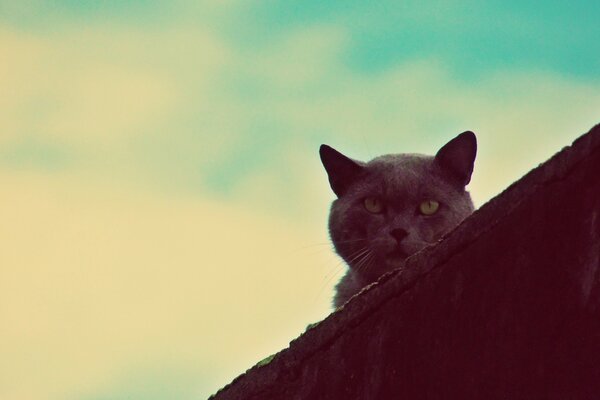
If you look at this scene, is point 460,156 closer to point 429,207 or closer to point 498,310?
point 429,207

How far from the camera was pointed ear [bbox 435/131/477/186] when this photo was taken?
569 centimetres

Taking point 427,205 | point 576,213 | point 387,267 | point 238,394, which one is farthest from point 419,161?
point 576,213

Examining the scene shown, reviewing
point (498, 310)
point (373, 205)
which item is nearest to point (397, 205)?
point (373, 205)

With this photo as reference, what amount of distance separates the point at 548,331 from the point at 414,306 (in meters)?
0.50

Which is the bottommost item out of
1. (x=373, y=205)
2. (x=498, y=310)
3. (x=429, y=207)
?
(x=498, y=310)

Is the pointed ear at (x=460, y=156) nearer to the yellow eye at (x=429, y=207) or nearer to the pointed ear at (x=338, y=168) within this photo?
the yellow eye at (x=429, y=207)

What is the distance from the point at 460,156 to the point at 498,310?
11.4ft

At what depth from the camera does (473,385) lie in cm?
235

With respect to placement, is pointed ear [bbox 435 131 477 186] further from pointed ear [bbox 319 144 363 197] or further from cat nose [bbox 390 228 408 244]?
cat nose [bbox 390 228 408 244]

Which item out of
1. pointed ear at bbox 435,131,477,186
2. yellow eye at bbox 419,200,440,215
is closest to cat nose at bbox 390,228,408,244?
yellow eye at bbox 419,200,440,215

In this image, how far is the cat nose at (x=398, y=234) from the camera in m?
5.39

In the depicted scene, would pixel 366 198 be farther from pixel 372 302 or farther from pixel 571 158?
pixel 571 158

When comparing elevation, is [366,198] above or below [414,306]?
above

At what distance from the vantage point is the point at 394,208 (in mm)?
5625
